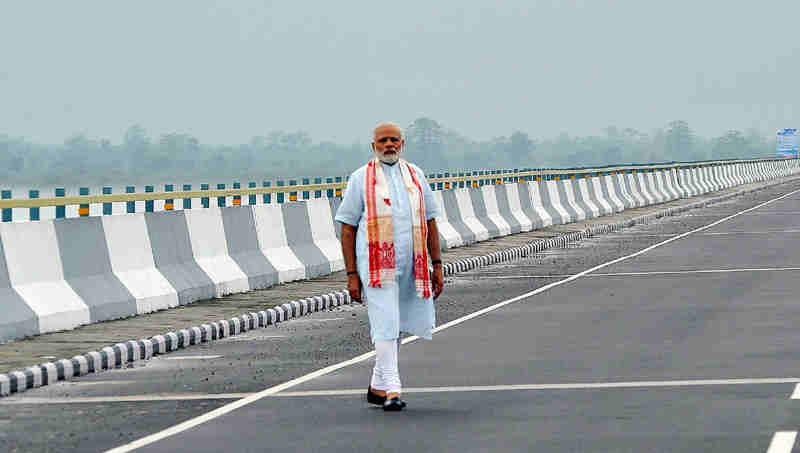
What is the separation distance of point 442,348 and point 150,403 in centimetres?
408

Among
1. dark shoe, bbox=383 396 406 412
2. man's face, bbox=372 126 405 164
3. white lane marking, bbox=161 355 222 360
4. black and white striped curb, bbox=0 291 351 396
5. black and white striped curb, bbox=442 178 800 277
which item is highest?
man's face, bbox=372 126 405 164

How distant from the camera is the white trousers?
1267 cm

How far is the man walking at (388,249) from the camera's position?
12.7 m

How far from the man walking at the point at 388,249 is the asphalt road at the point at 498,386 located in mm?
406

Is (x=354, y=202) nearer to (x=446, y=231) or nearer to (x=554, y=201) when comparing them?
(x=446, y=231)

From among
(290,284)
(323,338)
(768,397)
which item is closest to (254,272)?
(290,284)

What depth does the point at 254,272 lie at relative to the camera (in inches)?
971

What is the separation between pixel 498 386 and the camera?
1391cm

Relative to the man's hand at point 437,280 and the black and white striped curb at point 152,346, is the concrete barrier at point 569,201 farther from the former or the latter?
the man's hand at point 437,280

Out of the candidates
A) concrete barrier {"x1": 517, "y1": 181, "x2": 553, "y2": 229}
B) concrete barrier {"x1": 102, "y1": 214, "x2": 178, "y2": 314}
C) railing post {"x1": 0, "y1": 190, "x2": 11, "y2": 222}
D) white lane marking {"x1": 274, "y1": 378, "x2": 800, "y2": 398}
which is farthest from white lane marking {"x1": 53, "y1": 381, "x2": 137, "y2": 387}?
railing post {"x1": 0, "y1": 190, "x2": 11, "y2": 222}

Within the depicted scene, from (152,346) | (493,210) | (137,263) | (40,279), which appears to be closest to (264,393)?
(152,346)

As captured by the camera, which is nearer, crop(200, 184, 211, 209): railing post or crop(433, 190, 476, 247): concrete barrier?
crop(433, 190, 476, 247): concrete barrier

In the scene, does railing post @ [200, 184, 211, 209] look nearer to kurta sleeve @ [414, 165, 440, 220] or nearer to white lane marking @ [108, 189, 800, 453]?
white lane marking @ [108, 189, 800, 453]

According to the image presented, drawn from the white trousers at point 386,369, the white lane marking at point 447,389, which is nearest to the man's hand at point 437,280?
the white trousers at point 386,369
